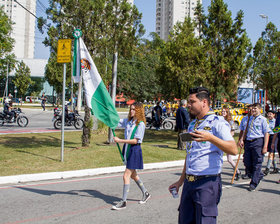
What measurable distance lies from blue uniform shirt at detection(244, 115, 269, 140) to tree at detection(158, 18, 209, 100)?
8.00 m

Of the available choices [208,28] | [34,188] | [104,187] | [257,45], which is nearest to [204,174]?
[104,187]

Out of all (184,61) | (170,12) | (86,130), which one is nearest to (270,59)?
(184,61)

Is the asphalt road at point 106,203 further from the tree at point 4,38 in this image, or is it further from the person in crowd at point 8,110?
the tree at point 4,38

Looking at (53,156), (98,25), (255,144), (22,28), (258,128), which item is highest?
(22,28)

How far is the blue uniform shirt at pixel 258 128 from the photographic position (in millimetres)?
7261

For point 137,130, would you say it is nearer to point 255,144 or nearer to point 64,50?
point 255,144

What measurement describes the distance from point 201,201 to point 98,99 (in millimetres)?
4263

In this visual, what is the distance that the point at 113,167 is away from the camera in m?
9.16

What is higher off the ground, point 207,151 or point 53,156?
point 207,151

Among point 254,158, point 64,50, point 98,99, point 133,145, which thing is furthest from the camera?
point 64,50

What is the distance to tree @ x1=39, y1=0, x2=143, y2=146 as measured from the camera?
471 inches

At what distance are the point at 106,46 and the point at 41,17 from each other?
9.94 feet

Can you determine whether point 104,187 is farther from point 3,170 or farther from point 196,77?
point 196,77

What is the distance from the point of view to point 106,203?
5.96 m
